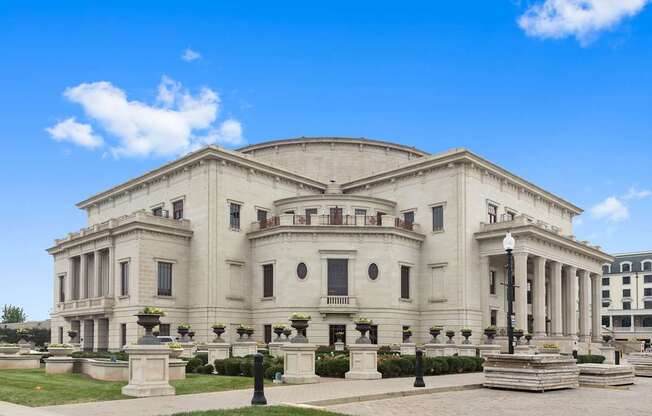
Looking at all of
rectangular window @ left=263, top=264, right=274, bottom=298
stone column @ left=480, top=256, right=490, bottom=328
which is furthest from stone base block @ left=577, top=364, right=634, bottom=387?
rectangular window @ left=263, top=264, right=274, bottom=298

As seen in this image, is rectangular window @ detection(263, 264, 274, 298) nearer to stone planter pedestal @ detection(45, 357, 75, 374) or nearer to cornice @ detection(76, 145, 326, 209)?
cornice @ detection(76, 145, 326, 209)

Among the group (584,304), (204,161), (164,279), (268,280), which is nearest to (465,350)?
(268,280)

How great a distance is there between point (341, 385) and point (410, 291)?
1263 inches

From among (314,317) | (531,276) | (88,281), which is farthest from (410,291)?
(88,281)

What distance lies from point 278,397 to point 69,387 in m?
7.51

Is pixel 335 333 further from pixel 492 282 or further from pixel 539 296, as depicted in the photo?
pixel 539 296

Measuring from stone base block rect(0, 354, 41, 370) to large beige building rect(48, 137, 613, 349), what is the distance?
17.3m

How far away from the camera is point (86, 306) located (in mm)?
57438

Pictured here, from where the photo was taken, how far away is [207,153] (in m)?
54.8

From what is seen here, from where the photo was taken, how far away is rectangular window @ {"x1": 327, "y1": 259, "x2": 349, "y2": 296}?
54.3 meters

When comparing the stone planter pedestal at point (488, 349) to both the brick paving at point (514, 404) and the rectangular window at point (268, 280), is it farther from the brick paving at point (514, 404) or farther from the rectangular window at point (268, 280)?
the rectangular window at point (268, 280)

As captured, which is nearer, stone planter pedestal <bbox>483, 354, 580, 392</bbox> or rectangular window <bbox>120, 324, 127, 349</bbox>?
stone planter pedestal <bbox>483, 354, 580, 392</bbox>

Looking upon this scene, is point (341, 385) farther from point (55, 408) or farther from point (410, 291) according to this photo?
point (410, 291)

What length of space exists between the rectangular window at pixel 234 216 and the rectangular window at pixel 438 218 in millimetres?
16414
